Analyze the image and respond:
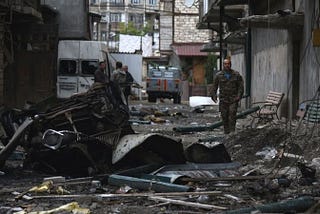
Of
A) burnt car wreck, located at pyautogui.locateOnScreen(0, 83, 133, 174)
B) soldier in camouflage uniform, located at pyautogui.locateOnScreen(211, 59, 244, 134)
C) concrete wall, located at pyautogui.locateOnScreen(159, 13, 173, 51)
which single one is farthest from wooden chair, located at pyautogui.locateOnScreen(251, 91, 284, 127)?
concrete wall, located at pyautogui.locateOnScreen(159, 13, 173, 51)

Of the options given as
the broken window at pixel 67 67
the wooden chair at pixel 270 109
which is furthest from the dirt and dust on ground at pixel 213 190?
the broken window at pixel 67 67

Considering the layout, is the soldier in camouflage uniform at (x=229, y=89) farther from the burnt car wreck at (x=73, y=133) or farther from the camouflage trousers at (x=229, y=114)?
the burnt car wreck at (x=73, y=133)

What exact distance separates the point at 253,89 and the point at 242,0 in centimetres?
336

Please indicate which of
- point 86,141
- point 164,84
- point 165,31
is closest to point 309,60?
point 86,141

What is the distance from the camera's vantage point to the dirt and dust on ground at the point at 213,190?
22.2 feet

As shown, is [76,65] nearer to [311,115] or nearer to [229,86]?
[229,86]

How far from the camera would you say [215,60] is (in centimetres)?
5075

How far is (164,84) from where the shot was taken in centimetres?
3738

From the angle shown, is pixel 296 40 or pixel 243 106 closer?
pixel 296 40

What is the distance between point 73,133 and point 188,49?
49348mm

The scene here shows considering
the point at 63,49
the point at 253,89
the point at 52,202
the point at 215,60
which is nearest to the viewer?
the point at 52,202

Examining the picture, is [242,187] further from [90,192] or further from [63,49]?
[63,49]

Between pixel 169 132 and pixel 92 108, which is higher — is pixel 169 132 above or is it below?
below

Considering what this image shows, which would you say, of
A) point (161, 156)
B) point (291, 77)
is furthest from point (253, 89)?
point (161, 156)
